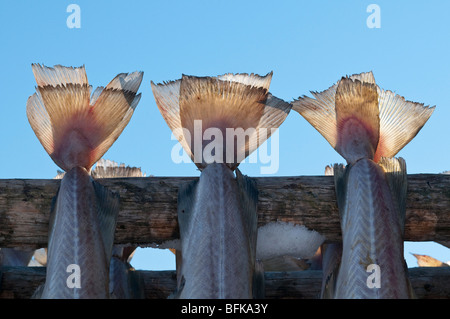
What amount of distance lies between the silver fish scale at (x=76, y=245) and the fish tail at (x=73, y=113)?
0.78ft

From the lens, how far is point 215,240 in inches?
118

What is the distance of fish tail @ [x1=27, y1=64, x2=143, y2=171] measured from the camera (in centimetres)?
326

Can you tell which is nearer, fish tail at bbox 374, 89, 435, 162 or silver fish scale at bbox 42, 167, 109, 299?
silver fish scale at bbox 42, 167, 109, 299

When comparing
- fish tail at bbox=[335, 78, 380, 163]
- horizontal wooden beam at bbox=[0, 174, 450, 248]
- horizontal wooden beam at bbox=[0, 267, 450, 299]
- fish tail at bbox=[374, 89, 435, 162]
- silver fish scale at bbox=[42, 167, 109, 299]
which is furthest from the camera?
horizontal wooden beam at bbox=[0, 267, 450, 299]

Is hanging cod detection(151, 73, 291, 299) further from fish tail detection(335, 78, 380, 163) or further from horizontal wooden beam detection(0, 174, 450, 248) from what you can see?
fish tail detection(335, 78, 380, 163)

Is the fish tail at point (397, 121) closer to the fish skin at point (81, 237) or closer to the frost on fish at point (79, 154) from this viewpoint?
the frost on fish at point (79, 154)

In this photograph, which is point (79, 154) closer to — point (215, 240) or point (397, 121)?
point (215, 240)

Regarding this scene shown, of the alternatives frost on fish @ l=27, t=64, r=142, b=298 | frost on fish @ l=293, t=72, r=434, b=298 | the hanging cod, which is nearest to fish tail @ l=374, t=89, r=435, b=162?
frost on fish @ l=293, t=72, r=434, b=298

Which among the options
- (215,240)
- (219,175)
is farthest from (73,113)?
(215,240)

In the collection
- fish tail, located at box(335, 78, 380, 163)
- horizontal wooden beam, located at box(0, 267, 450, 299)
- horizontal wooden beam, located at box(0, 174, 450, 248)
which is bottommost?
horizontal wooden beam, located at box(0, 267, 450, 299)

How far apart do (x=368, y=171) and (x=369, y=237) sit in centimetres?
39

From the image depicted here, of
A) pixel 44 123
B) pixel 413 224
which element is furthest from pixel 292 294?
pixel 44 123

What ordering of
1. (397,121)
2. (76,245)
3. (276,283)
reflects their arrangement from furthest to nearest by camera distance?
(276,283)
(397,121)
(76,245)

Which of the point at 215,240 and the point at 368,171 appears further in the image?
the point at 368,171
